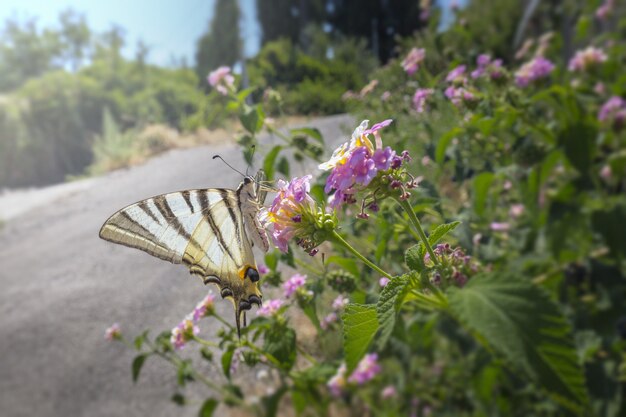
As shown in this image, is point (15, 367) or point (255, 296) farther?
point (15, 367)

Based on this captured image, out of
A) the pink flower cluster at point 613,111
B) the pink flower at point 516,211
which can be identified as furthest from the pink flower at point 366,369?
the pink flower cluster at point 613,111

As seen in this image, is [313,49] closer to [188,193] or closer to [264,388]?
[264,388]

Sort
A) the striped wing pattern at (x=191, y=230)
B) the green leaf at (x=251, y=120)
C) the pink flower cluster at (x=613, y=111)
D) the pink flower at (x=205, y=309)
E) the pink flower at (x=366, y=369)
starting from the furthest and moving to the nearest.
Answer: the pink flower cluster at (x=613, y=111)
the pink flower at (x=366, y=369)
the green leaf at (x=251, y=120)
the pink flower at (x=205, y=309)
the striped wing pattern at (x=191, y=230)

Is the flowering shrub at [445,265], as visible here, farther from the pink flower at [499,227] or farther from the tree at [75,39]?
the tree at [75,39]

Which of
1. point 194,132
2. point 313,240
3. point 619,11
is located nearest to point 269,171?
point 313,240

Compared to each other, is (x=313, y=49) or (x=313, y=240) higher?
(x=313, y=49)

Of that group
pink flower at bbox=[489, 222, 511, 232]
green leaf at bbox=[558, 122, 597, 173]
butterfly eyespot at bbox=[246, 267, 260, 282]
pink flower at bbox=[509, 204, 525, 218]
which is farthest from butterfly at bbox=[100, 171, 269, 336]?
pink flower at bbox=[509, 204, 525, 218]
